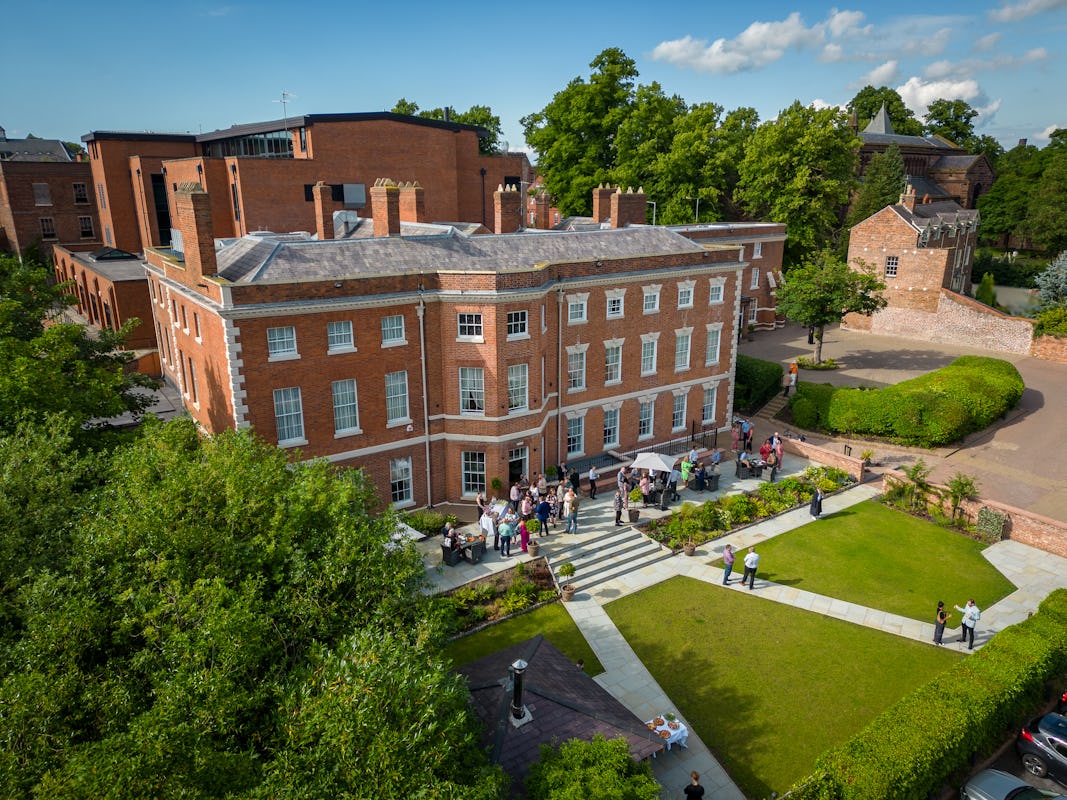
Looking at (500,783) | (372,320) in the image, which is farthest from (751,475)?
(500,783)

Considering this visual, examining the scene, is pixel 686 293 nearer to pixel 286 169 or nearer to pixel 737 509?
pixel 737 509

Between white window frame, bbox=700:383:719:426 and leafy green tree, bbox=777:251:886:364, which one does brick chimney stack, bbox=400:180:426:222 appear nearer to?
white window frame, bbox=700:383:719:426

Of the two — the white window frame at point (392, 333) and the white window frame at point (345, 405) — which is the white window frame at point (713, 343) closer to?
the white window frame at point (392, 333)

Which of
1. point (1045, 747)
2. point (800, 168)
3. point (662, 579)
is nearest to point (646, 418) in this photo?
point (662, 579)

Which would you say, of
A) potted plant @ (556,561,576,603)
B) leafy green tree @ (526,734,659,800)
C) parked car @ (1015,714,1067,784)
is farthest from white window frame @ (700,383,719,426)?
leafy green tree @ (526,734,659,800)

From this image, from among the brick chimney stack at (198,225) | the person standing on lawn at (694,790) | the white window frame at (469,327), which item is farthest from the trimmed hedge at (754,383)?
the brick chimney stack at (198,225)

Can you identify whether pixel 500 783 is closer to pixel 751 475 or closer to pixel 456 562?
pixel 456 562
